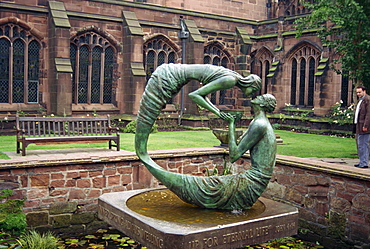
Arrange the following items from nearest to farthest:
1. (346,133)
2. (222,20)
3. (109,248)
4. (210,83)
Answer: (210,83) → (109,248) → (346,133) → (222,20)

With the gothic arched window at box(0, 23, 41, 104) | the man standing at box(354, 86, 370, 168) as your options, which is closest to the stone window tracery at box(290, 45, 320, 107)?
the gothic arched window at box(0, 23, 41, 104)

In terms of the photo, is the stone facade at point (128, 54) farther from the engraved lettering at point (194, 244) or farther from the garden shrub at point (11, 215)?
the engraved lettering at point (194, 244)

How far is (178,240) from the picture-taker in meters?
5.06

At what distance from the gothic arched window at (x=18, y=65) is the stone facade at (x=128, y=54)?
0.04 metres

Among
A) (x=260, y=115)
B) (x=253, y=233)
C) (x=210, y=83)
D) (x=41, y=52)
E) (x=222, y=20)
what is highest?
(x=222, y=20)

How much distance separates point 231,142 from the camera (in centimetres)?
628

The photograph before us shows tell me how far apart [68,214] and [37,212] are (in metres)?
0.66

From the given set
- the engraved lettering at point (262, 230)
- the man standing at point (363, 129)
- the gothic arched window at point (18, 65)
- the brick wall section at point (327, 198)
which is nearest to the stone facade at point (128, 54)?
the gothic arched window at point (18, 65)

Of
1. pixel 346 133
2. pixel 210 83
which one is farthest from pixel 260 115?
pixel 346 133

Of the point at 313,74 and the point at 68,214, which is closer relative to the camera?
the point at 68,214

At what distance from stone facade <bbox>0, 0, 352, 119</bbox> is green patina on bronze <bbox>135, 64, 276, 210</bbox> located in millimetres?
13745

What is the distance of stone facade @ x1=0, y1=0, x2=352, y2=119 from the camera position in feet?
63.4

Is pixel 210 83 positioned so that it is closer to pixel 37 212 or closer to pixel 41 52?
pixel 37 212

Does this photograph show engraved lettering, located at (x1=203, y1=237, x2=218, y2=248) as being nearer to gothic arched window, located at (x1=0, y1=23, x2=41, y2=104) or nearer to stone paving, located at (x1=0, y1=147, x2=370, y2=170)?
stone paving, located at (x1=0, y1=147, x2=370, y2=170)
